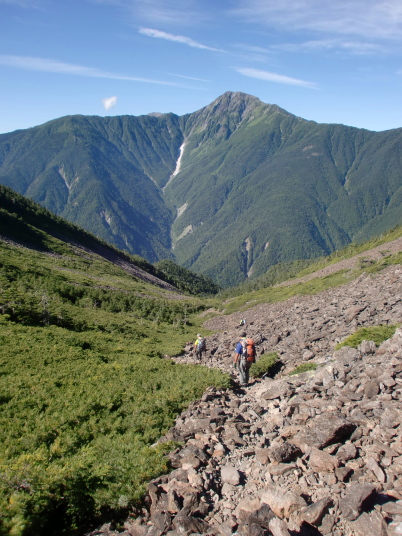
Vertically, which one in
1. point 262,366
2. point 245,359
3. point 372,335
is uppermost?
point 372,335

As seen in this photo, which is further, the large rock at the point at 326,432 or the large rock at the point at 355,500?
the large rock at the point at 326,432

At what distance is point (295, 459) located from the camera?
10.4m

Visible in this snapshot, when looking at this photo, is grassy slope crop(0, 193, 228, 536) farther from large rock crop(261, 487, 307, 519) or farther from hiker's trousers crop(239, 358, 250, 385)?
large rock crop(261, 487, 307, 519)

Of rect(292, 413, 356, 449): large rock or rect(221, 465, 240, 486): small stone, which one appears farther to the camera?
rect(292, 413, 356, 449): large rock

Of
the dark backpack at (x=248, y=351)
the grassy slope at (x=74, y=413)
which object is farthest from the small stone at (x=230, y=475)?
the dark backpack at (x=248, y=351)

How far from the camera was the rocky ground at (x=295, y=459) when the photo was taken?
8.10 m

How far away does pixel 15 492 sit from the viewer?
8.70 meters

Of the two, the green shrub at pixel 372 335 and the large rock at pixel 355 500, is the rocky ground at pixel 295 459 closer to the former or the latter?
the large rock at pixel 355 500

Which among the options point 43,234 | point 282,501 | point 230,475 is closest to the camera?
point 282,501

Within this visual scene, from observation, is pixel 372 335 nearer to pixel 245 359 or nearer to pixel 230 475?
pixel 245 359

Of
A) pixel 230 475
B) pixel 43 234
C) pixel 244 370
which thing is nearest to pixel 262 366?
pixel 244 370

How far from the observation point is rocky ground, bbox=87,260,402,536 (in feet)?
26.6

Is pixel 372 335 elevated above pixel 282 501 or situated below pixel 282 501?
above

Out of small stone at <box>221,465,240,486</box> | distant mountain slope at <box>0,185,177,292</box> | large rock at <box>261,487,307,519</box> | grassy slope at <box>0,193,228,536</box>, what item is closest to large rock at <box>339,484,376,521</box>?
large rock at <box>261,487,307,519</box>
